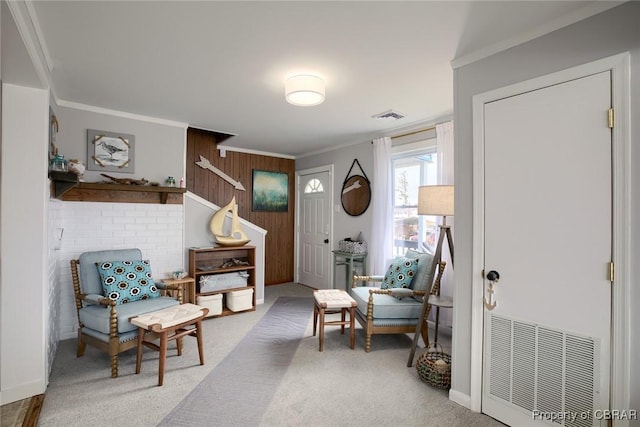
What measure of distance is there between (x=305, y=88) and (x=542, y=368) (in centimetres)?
240

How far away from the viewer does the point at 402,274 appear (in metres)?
3.26

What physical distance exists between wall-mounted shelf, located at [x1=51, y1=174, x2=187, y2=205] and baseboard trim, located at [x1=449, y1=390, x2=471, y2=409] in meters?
3.29

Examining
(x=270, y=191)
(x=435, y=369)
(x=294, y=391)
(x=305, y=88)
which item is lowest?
(x=294, y=391)

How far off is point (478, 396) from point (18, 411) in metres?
2.95

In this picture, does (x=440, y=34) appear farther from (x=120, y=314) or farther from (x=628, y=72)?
(x=120, y=314)

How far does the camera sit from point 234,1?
66.5 inches

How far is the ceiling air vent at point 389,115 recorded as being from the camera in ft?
11.4

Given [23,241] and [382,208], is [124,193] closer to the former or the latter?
[23,241]

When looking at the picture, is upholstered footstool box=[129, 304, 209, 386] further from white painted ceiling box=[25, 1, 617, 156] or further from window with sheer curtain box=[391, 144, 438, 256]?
window with sheer curtain box=[391, 144, 438, 256]

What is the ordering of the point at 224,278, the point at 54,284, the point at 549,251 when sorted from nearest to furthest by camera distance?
1. the point at 549,251
2. the point at 54,284
3. the point at 224,278

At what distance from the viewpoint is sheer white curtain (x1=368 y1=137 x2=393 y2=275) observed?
4.21 metres

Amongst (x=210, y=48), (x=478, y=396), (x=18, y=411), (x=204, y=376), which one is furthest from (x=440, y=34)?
(x=18, y=411)

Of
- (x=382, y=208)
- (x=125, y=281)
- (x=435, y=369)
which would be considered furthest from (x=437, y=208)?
(x=125, y=281)

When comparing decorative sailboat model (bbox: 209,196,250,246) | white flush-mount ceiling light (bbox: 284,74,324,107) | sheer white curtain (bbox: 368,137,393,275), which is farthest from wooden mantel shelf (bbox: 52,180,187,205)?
sheer white curtain (bbox: 368,137,393,275)
